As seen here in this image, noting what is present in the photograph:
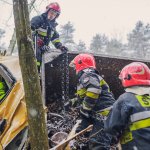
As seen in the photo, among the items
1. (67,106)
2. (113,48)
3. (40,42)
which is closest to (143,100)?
(67,106)

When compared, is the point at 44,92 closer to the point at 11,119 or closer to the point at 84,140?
the point at 84,140

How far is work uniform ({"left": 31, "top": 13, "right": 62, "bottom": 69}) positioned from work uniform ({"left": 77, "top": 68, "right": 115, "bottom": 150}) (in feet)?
7.34

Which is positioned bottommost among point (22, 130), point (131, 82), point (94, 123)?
point (94, 123)

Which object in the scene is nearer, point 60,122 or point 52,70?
point 60,122

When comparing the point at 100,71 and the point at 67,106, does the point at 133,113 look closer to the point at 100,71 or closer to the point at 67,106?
the point at 100,71

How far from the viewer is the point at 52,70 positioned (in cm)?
696

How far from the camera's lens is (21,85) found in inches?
167

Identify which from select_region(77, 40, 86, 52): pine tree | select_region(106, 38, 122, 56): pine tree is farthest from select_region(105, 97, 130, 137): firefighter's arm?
select_region(106, 38, 122, 56): pine tree

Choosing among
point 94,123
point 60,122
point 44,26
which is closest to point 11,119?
point 94,123

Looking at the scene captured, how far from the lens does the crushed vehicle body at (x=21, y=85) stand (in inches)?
154

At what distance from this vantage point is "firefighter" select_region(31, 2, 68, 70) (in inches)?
276

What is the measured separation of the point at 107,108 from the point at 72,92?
2.44m

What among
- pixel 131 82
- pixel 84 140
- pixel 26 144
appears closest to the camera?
pixel 131 82

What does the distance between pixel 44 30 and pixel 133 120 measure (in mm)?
4551
